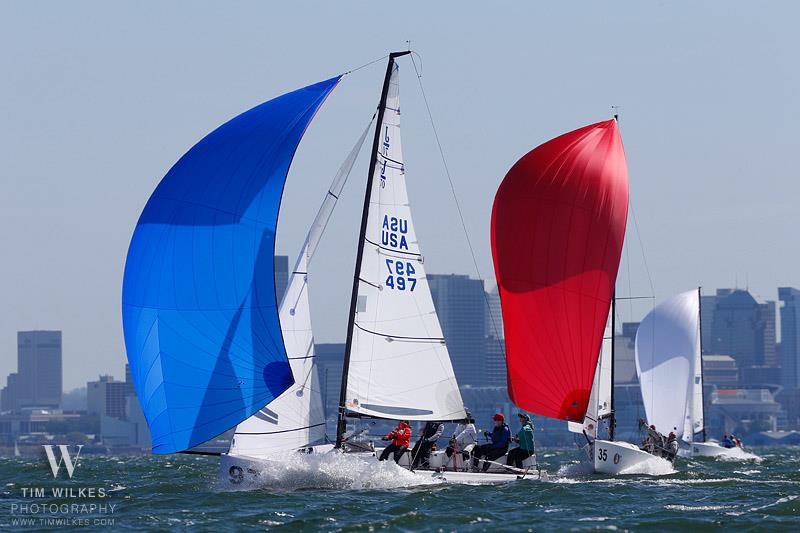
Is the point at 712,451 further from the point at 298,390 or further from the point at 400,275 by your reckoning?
the point at 298,390

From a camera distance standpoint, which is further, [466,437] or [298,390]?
[466,437]

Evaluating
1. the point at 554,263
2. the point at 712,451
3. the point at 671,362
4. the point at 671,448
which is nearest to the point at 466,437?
the point at 554,263

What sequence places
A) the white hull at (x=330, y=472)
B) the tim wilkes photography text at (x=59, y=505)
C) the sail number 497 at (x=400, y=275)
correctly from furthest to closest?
the sail number 497 at (x=400, y=275)
the white hull at (x=330, y=472)
the tim wilkes photography text at (x=59, y=505)

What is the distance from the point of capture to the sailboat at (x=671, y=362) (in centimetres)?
4909

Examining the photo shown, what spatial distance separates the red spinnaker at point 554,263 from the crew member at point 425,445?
2.64 m

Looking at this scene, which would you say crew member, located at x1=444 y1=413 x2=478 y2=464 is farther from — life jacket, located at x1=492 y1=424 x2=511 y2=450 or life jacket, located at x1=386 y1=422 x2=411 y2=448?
life jacket, located at x1=386 y1=422 x2=411 y2=448

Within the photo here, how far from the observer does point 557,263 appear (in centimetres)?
2455

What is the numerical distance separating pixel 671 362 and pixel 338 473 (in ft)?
99.2

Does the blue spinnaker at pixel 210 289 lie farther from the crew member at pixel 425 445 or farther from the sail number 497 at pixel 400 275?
the crew member at pixel 425 445

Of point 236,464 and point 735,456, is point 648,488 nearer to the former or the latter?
point 236,464

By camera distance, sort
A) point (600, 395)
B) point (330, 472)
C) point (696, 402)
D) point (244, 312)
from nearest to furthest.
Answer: point (244, 312) < point (330, 472) < point (600, 395) < point (696, 402)

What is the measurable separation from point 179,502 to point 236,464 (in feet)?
3.24

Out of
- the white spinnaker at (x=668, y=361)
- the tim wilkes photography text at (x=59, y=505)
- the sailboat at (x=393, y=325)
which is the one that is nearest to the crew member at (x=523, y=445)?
the sailboat at (x=393, y=325)

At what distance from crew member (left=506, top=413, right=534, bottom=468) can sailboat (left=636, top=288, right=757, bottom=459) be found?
2544cm
